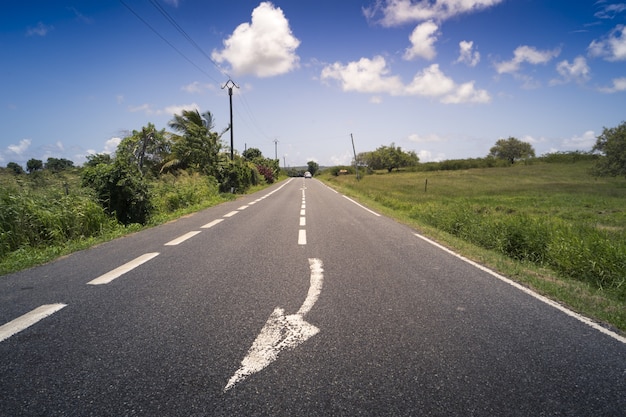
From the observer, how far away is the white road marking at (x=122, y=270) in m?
4.31

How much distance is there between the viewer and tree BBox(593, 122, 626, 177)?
94.0 feet

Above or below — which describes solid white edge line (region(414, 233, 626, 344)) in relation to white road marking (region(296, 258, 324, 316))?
below

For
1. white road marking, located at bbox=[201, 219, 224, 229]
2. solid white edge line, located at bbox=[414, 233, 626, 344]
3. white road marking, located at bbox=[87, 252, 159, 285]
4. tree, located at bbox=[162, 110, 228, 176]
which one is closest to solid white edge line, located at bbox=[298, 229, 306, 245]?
white road marking, located at bbox=[201, 219, 224, 229]

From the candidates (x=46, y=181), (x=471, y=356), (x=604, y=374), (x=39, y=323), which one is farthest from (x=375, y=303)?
(x=46, y=181)

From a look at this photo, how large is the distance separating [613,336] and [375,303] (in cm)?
230

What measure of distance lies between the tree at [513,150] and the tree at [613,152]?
214 ft

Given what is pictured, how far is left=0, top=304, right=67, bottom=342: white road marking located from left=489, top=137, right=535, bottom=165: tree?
106 m

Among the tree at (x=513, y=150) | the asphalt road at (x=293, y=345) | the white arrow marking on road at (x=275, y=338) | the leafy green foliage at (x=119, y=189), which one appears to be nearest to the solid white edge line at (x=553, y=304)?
the asphalt road at (x=293, y=345)

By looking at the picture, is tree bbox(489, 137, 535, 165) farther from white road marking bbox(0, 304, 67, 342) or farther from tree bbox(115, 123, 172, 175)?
white road marking bbox(0, 304, 67, 342)

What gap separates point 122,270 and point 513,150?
109 metres

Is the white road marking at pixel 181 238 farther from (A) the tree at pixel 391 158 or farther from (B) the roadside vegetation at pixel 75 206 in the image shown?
(A) the tree at pixel 391 158

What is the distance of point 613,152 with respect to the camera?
29422 millimetres

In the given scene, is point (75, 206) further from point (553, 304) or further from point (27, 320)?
point (553, 304)

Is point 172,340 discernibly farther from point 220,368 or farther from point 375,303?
point 375,303
